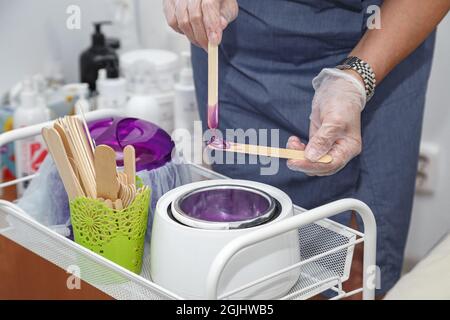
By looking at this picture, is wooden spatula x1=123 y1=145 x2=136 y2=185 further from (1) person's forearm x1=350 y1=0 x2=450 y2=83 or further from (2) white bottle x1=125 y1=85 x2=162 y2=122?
(2) white bottle x1=125 y1=85 x2=162 y2=122

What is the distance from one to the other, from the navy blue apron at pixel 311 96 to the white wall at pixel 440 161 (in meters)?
0.42

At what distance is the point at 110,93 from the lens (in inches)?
66.4

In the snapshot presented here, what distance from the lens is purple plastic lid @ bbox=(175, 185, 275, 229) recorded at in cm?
91

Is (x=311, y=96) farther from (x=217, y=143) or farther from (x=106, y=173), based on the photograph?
(x=106, y=173)

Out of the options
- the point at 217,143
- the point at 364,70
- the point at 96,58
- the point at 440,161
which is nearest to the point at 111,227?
the point at 217,143

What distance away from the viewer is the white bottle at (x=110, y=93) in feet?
5.54

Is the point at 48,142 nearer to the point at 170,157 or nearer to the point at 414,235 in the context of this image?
the point at 170,157

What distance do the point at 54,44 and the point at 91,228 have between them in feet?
3.34

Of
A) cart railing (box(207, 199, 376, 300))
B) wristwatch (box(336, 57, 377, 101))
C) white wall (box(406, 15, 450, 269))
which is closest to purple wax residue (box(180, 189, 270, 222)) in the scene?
cart railing (box(207, 199, 376, 300))

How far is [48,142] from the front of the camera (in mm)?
893

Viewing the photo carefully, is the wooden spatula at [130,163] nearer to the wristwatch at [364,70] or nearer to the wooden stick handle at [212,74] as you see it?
the wooden stick handle at [212,74]

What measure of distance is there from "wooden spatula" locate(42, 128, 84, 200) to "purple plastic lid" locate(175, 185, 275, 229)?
13 cm

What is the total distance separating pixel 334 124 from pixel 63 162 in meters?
0.36
